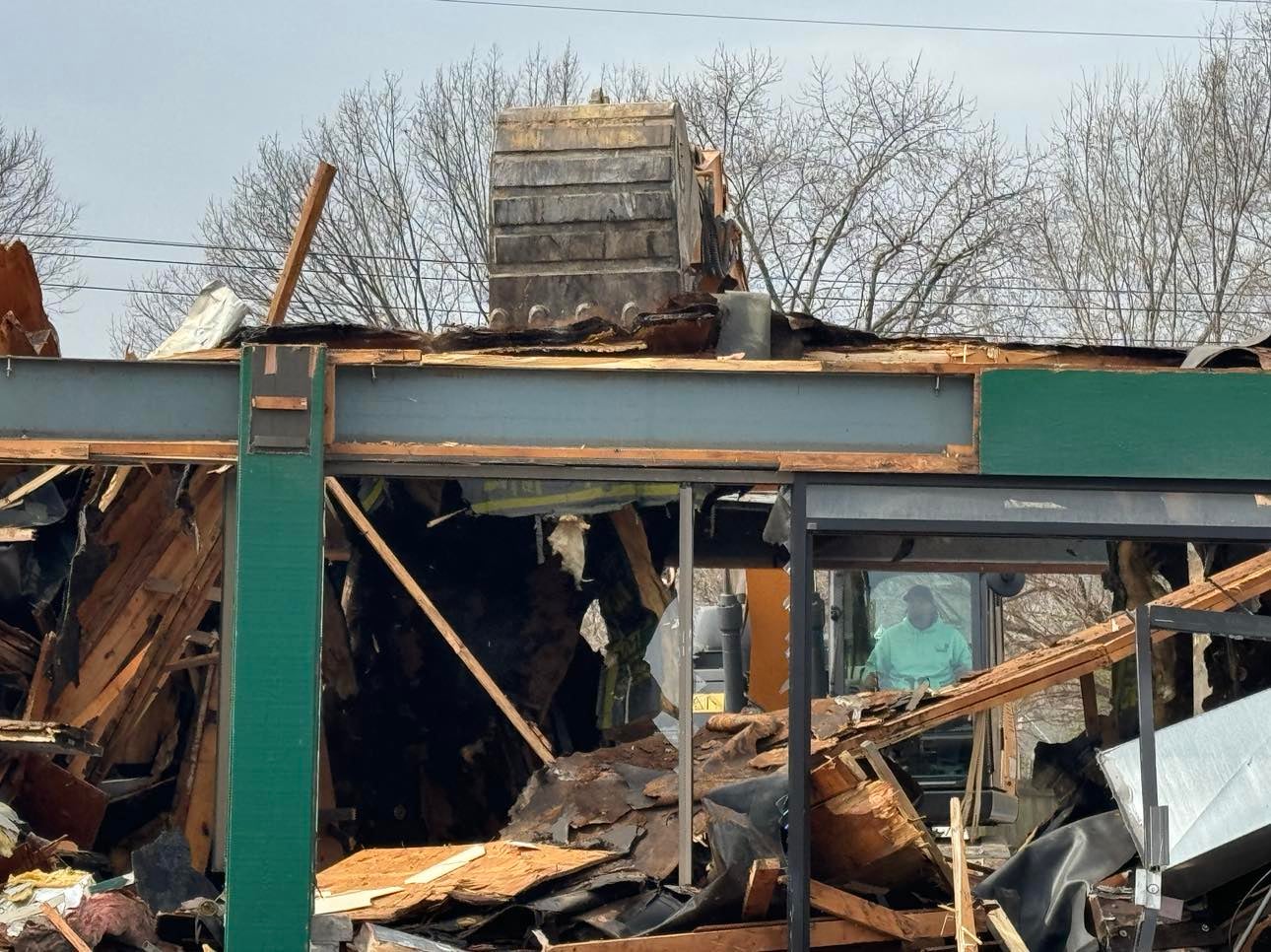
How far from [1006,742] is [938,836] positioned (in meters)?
2.24

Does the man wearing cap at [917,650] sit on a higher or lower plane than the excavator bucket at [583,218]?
lower

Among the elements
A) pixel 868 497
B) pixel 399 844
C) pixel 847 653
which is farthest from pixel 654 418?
pixel 847 653

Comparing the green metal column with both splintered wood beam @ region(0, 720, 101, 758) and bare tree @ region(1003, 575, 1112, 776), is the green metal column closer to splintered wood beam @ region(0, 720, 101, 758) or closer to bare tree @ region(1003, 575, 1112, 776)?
splintered wood beam @ region(0, 720, 101, 758)

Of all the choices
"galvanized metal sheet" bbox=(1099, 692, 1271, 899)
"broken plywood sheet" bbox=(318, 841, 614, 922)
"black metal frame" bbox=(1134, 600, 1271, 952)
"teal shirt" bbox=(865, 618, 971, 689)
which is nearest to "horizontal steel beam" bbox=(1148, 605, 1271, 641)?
"black metal frame" bbox=(1134, 600, 1271, 952)

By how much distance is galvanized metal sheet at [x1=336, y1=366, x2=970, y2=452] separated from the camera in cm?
681

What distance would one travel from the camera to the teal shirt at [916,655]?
12.6m

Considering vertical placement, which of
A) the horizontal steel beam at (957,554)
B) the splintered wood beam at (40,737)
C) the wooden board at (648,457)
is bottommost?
the splintered wood beam at (40,737)

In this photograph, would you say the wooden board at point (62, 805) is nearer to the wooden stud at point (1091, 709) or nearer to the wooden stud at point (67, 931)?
the wooden stud at point (67, 931)

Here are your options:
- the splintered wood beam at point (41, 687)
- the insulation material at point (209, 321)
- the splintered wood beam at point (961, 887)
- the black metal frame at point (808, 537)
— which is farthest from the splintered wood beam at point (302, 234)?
the splintered wood beam at point (961, 887)

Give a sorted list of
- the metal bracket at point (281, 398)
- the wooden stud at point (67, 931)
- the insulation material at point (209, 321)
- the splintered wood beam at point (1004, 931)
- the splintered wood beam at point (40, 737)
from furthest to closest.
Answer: the insulation material at point (209, 321) → the splintered wood beam at point (40, 737) → the metal bracket at point (281, 398) → the splintered wood beam at point (1004, 931) → the wooden stud at point (67, 931)

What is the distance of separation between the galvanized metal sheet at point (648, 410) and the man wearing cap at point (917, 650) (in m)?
6.02

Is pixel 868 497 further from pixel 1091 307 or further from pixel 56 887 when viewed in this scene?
pixel 1091 307

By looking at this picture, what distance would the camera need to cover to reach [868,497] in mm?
6801

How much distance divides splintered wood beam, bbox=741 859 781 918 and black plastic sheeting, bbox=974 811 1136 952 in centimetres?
108
